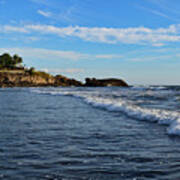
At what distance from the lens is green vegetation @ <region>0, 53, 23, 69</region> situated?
142 meters

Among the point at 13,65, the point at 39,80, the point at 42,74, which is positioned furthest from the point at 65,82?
the point at 13,65

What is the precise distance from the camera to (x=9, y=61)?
470 ft

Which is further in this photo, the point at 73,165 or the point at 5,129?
the point at 5,129

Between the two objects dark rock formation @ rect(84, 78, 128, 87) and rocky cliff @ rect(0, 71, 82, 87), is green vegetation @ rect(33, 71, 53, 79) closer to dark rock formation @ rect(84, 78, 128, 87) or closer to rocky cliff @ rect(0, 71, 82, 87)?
rocky cliff @ rect(0, 71, 82, 87)

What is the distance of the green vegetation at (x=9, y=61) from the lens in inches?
5600

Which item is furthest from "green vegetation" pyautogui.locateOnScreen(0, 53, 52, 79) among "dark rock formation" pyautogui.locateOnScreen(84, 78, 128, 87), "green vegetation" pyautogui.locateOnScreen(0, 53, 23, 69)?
"dark rock formation" pyautogui.locateOnScreen(84, 78, 128, 87)

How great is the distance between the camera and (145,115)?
11.1 meters

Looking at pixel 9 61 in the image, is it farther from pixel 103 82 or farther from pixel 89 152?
pixel 89 152

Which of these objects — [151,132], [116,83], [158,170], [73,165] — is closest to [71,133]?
[151,132]

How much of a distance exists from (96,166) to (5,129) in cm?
479

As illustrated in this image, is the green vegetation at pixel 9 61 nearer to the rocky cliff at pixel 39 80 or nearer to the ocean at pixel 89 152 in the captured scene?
the rocky cliff at pixel 39 80

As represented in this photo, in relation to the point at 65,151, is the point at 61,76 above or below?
above

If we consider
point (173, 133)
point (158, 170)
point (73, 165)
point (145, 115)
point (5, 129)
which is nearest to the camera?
point (158, 170)

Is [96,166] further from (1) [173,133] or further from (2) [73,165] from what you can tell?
(1) [173,133]
